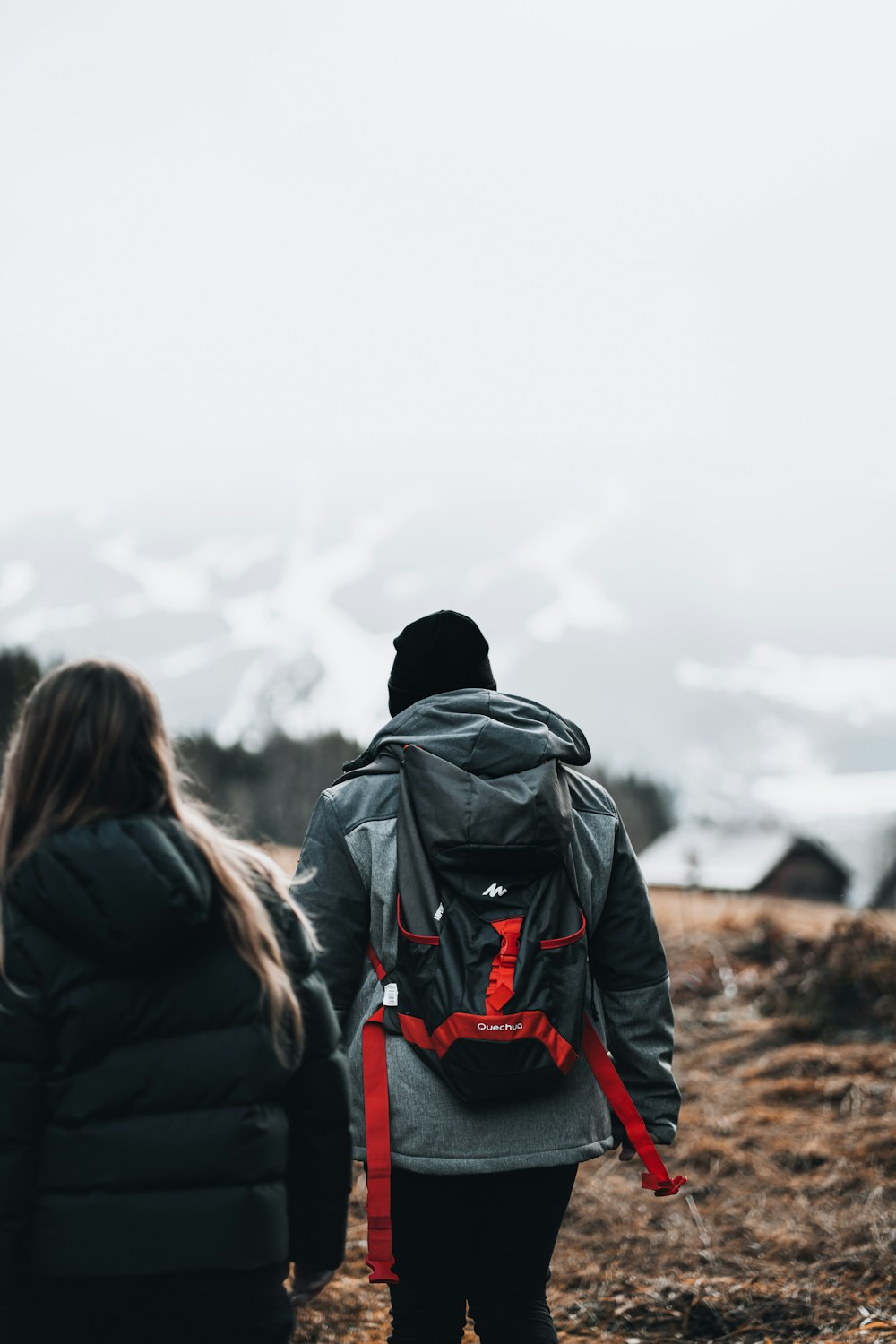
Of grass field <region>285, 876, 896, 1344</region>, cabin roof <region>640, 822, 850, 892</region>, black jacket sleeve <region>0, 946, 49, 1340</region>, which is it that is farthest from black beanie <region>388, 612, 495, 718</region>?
cabin roof <region>640, 822, 850, 892</region>

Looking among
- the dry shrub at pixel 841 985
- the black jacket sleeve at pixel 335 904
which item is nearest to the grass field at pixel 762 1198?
the dry shrub at pixel 841 985

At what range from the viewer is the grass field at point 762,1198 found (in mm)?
4234

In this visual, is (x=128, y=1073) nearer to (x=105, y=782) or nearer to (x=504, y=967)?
(x=105, y=782)

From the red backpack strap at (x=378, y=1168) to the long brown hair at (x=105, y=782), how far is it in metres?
0.46

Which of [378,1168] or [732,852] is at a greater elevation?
[378,1168]

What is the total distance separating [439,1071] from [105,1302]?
82 cm

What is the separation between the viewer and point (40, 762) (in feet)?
7.21

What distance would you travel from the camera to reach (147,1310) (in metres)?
2.08

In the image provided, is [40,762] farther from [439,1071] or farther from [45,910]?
[439,1071]

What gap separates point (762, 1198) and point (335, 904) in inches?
157

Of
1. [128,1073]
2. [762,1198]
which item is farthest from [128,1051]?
[762,1198]

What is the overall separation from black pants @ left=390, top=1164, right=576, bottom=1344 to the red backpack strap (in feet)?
0.17

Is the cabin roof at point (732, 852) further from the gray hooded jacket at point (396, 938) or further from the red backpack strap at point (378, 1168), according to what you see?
the red backpack strap at point (378, 1168)

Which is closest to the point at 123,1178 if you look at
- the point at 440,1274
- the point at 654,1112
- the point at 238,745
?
the point at 440,1274
